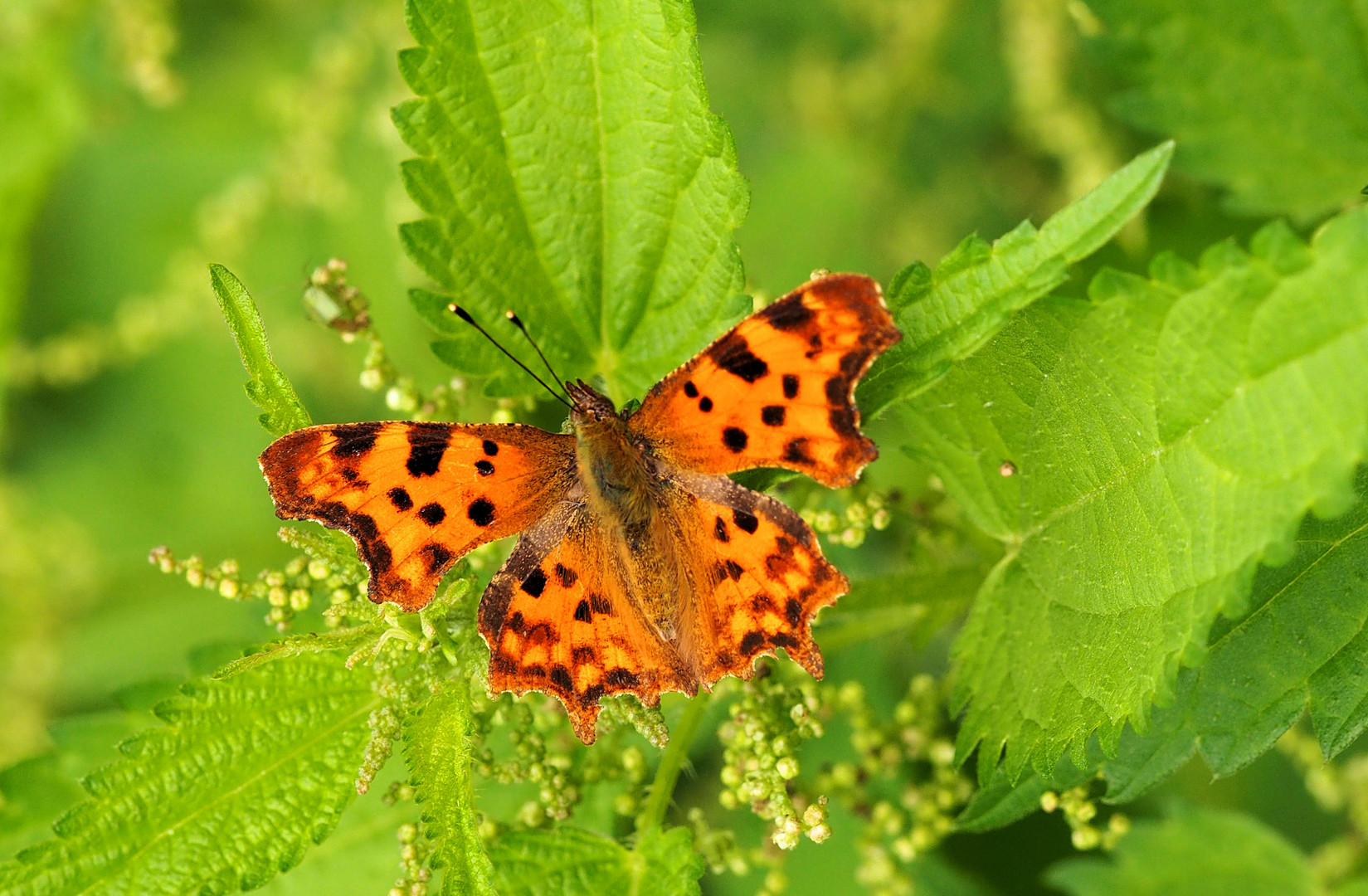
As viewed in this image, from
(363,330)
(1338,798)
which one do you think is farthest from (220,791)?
(1338,798)

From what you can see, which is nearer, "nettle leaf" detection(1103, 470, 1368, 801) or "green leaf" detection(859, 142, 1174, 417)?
"green leaf" detection(859, 142, 1174, 417)

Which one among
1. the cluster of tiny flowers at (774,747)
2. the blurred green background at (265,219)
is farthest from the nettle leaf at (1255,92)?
the cluster of tiny flowers at (774,747)

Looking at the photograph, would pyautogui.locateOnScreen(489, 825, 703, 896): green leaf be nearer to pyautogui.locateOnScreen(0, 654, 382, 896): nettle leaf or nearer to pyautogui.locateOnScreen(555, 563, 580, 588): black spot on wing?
pyautogui.locateOnScreen(0, 654, 382, 896): nettle leaf

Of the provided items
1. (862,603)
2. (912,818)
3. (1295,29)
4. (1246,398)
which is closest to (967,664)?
(862,603)

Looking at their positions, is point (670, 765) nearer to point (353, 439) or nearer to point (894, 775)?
point (894, 775)

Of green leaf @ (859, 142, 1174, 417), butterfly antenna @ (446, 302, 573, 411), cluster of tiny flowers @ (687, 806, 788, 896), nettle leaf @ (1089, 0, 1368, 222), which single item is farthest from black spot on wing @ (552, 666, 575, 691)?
nettle leaf @ (1089, 0, 1368, 222)

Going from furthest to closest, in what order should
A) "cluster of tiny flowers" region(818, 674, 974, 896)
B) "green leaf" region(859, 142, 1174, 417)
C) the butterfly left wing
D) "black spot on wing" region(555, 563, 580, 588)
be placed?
"cluster of tiny flowers" region(818, 674, 974, 896)
"black spot on wing" region(555, 563, 580, 588)
the butterfly left wing
"green leaf" region(859, 142, 1174, 417)

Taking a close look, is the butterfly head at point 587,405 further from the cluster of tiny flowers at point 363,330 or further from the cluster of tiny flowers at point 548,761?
the cluster of tiny flowers at point 548,761
